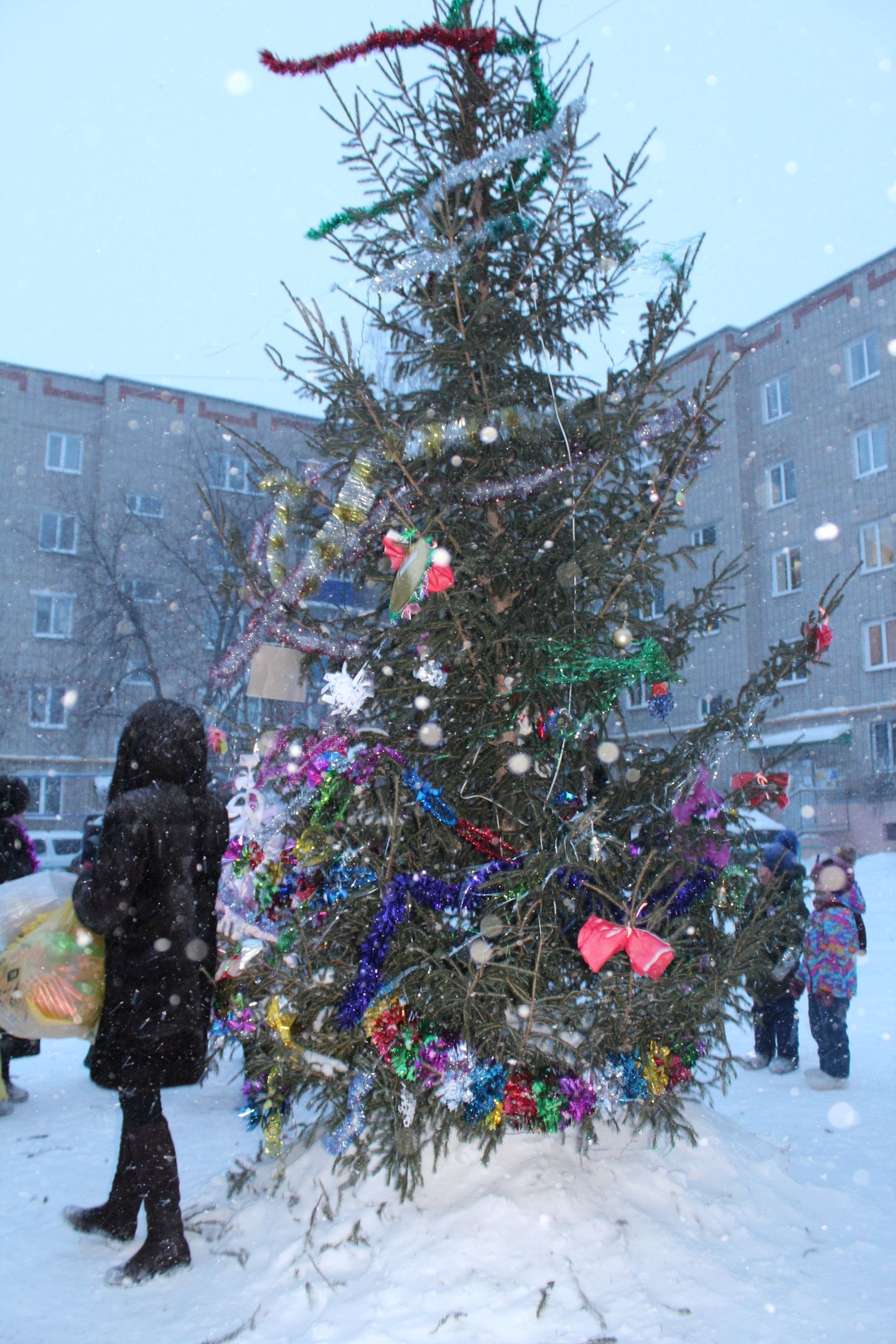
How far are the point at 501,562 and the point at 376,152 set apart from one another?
178 centimetres

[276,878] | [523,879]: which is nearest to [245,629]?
[276,878]

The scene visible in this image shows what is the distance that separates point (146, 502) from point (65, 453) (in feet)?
11.0

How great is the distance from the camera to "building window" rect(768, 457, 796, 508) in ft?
78.6

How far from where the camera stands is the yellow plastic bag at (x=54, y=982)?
9.98ft

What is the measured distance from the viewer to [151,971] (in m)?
3.04

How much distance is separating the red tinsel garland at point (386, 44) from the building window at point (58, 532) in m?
25.5

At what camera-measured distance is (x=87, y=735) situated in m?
24.7

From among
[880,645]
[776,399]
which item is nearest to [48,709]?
[776,399]

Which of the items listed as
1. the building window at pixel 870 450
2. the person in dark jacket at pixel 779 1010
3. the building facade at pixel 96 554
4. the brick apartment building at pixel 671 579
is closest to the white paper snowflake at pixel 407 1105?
the person in dark jacket at pixel 779 1010

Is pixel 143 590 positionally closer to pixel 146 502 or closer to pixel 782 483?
pixel 146 502

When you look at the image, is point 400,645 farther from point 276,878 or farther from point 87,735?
point 87,735

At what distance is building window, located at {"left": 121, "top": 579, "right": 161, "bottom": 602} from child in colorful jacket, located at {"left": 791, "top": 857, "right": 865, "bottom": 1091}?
19.9 meters

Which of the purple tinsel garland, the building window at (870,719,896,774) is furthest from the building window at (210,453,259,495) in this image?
the purple tinsel garland

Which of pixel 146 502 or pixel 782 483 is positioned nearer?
pixel 782 483
